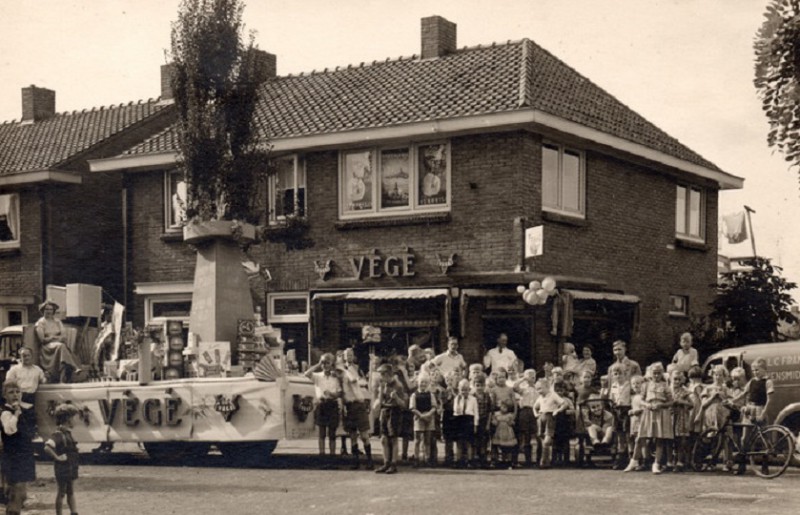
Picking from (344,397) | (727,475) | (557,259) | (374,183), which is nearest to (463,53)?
(374,183)

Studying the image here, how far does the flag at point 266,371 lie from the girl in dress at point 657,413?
16.8ft

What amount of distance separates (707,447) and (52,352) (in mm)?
9841

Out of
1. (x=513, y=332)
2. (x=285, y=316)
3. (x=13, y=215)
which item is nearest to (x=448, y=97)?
(x=513, y=332)

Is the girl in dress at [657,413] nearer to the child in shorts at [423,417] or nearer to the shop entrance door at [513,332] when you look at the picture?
the child in shorts at [423,417]

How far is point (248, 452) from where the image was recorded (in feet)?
54.9

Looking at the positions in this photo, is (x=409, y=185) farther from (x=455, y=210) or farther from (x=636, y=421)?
(x=636, y=421)

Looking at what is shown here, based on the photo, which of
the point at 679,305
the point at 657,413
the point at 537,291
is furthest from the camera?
the point at 679,305

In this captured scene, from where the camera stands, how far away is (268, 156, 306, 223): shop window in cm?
2361

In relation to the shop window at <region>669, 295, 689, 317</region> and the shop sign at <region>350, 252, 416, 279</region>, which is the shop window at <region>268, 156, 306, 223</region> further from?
the shop window at <region>669, 295, 689, 317</region>

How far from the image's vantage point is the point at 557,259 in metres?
21.7

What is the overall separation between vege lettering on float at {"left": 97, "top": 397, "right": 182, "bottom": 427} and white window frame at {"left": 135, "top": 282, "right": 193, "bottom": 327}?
783cm

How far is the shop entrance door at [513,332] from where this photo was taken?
2127cm

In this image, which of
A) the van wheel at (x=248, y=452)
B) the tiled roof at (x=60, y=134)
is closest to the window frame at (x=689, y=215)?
the van wheel at (x=248, y=452)

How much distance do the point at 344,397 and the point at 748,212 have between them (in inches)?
565
